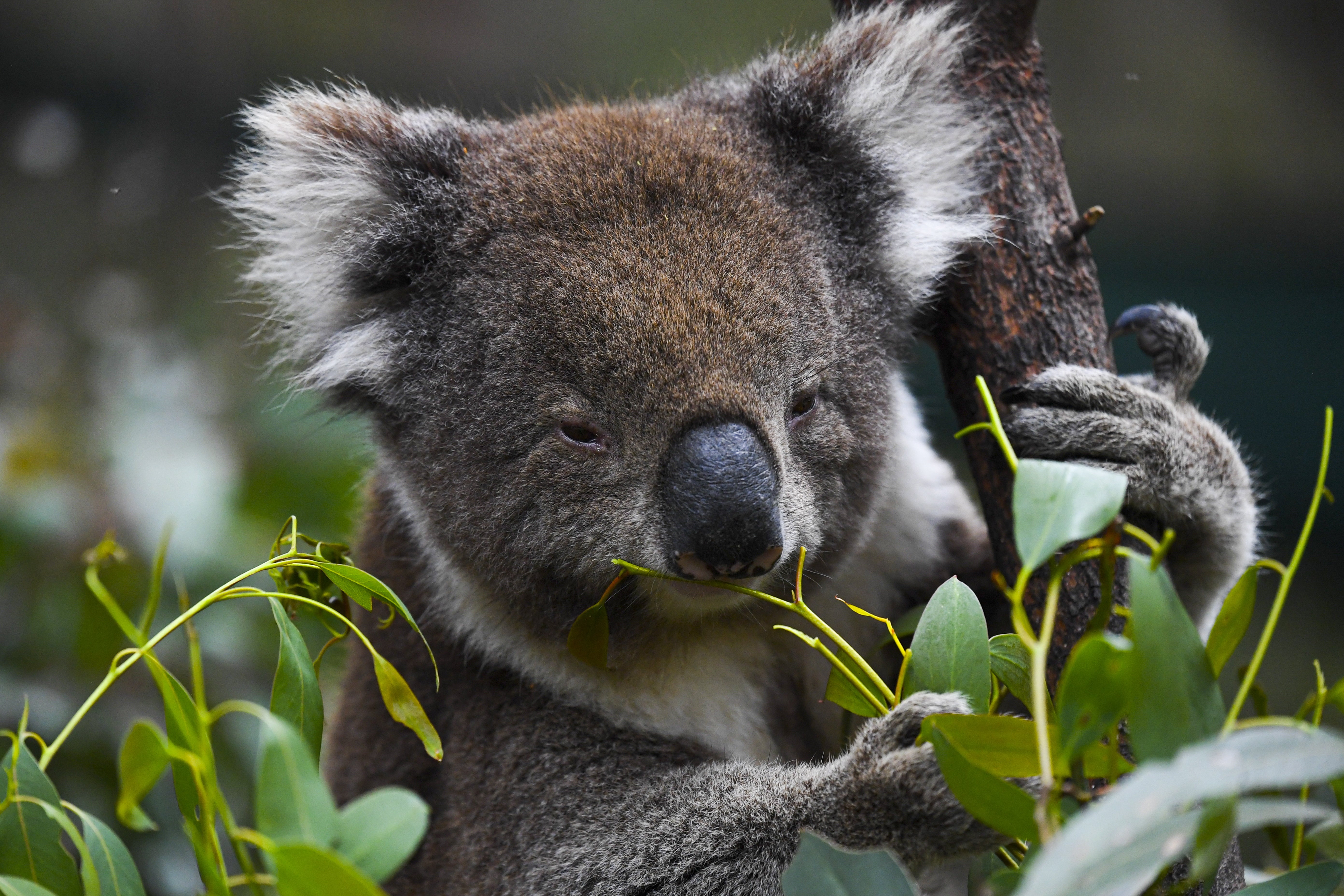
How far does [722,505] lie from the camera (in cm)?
153

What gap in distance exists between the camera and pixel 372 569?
2350mm

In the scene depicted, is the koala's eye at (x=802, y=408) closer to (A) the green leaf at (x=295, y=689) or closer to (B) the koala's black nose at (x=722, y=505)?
(B) the koala's black nose at (x=722, y=505)

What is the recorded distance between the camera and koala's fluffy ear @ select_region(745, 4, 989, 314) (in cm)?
200

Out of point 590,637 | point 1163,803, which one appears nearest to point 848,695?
point 590,637

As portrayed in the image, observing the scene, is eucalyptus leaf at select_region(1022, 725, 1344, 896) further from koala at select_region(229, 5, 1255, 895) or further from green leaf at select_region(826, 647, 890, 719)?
koala at select_region(229, 5, 1255, 895)

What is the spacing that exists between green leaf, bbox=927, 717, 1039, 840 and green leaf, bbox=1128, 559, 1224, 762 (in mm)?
136

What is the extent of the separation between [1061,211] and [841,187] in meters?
0.40

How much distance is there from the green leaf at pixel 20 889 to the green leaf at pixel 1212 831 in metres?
1.11

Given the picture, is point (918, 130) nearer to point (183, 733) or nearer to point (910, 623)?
point (910, 623)

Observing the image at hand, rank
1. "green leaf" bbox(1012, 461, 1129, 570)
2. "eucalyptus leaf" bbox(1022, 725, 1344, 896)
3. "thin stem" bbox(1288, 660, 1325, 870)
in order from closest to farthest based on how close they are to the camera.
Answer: "eucalyptus leaf" bbox(1022, 725, 1344, 896)
"green leaf" bbox(1012, 461, 1129, 570)
"thin stem" bbox(1288, 660, 1325, 870)

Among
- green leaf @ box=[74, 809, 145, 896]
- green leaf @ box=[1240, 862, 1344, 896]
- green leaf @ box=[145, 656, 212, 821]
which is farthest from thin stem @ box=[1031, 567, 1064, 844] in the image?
green leaf @ box=[74, 809, 145, 896]

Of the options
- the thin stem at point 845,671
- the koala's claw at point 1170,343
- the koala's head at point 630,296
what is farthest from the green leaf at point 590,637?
the koala's claw at point 1170,343

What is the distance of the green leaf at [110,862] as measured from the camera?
49.2 inches


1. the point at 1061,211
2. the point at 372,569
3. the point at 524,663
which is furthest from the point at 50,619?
the point at 1061,211
